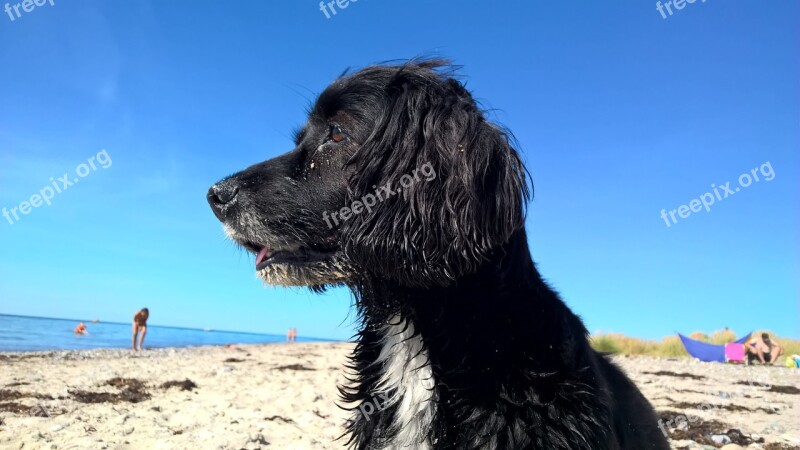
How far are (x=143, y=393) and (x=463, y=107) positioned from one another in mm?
6646

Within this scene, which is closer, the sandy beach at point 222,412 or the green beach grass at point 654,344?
the sandy beach at point 222,412

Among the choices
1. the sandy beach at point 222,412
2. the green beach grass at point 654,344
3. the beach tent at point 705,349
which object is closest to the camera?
the sandy beach at point 222,412

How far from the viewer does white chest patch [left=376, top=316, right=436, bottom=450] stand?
2666 millimetres

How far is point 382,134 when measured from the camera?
9.72 feet

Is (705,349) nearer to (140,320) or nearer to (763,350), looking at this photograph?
(763,350)

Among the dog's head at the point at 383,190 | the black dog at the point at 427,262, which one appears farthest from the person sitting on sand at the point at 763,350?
the dog's head at the point at 383,190

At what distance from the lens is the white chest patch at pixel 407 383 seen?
8.75 ft

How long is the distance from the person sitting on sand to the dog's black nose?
2373 centimetres

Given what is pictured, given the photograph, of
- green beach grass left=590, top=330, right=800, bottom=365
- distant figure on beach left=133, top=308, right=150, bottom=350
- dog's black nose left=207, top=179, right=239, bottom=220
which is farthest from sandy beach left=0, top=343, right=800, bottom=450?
green beach grass left=590, top=330, right=800, bottom=365

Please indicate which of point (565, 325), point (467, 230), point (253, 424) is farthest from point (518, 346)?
point (253, 424)

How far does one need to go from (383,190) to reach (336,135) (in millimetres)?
566

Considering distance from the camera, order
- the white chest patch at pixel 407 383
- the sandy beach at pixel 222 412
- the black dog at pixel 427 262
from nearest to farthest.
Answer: the black dog at pixel 427 262 < the white chest patch at pixel 407 383 < the sandy beach at pixel 222 412

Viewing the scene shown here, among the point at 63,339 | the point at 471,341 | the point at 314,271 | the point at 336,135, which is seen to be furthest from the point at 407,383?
Result: the point at 63,339

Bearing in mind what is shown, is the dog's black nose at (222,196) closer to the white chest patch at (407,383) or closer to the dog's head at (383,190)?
the dog's head at (383,190)
